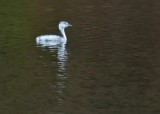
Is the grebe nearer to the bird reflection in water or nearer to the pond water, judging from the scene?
the bird reflection in water

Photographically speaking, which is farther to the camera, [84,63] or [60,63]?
[60,63]

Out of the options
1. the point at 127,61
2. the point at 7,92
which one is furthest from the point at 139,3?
the point at 7,92

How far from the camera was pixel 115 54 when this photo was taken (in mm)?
20391

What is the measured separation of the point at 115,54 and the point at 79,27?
17.2ft

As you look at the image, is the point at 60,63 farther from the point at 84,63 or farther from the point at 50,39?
the point at 50,39

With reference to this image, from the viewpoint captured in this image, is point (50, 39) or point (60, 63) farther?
point (50, 39)

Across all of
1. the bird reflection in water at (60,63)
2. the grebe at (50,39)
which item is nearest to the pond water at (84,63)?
the bird reflection in water at (60,63)

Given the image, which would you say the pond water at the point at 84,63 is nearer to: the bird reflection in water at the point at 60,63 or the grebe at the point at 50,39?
the bird reflection in water at the point at 60,63

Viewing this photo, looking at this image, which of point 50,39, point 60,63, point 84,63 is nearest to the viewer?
point 84,63

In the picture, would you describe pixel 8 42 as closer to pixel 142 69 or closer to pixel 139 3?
pixel 142 69

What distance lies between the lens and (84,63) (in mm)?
19328

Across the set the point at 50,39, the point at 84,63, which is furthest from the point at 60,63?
the point at 50,39

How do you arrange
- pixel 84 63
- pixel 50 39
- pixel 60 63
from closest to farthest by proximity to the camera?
pixel 84 63 → pixel 60 63 → pixel 50 39

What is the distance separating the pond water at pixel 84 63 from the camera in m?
15.4
